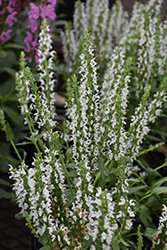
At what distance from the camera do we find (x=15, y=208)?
1455 millimetres

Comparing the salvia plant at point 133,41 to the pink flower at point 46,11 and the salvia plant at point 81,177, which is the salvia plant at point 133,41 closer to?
the pink flower at point 46,11

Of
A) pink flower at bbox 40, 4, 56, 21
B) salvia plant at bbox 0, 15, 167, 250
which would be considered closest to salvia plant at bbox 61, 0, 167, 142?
pink flower at bbox 40, 4, 56, 21

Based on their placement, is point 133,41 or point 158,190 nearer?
point 158,190

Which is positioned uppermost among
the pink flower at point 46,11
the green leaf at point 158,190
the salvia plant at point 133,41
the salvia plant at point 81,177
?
the pink flower at point 46,11

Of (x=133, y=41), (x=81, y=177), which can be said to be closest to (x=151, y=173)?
(x=81, y=177)

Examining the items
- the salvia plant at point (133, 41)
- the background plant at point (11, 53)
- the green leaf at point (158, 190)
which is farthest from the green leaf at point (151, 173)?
the background plant at point (11, 53)

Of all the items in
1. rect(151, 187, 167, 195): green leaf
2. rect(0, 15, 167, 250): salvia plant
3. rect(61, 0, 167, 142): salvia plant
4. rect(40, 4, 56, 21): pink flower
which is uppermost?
rect(40, 4, 56, 21): pink flower

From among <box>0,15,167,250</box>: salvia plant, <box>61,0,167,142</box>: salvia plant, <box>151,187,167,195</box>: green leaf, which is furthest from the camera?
<box>61,0,167,142</box>: salvia plant

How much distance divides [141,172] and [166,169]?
10cm

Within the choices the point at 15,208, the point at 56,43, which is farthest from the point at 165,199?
the point at 56,43

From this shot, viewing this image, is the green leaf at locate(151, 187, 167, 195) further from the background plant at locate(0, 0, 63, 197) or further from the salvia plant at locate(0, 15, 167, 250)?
the background plant at locate(0, 0, 63, 197)

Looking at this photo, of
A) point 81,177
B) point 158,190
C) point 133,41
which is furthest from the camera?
point 133,41

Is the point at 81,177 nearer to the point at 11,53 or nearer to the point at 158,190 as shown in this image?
the point at 158,190

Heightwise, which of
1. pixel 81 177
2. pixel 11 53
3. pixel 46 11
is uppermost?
pixel 46 11
